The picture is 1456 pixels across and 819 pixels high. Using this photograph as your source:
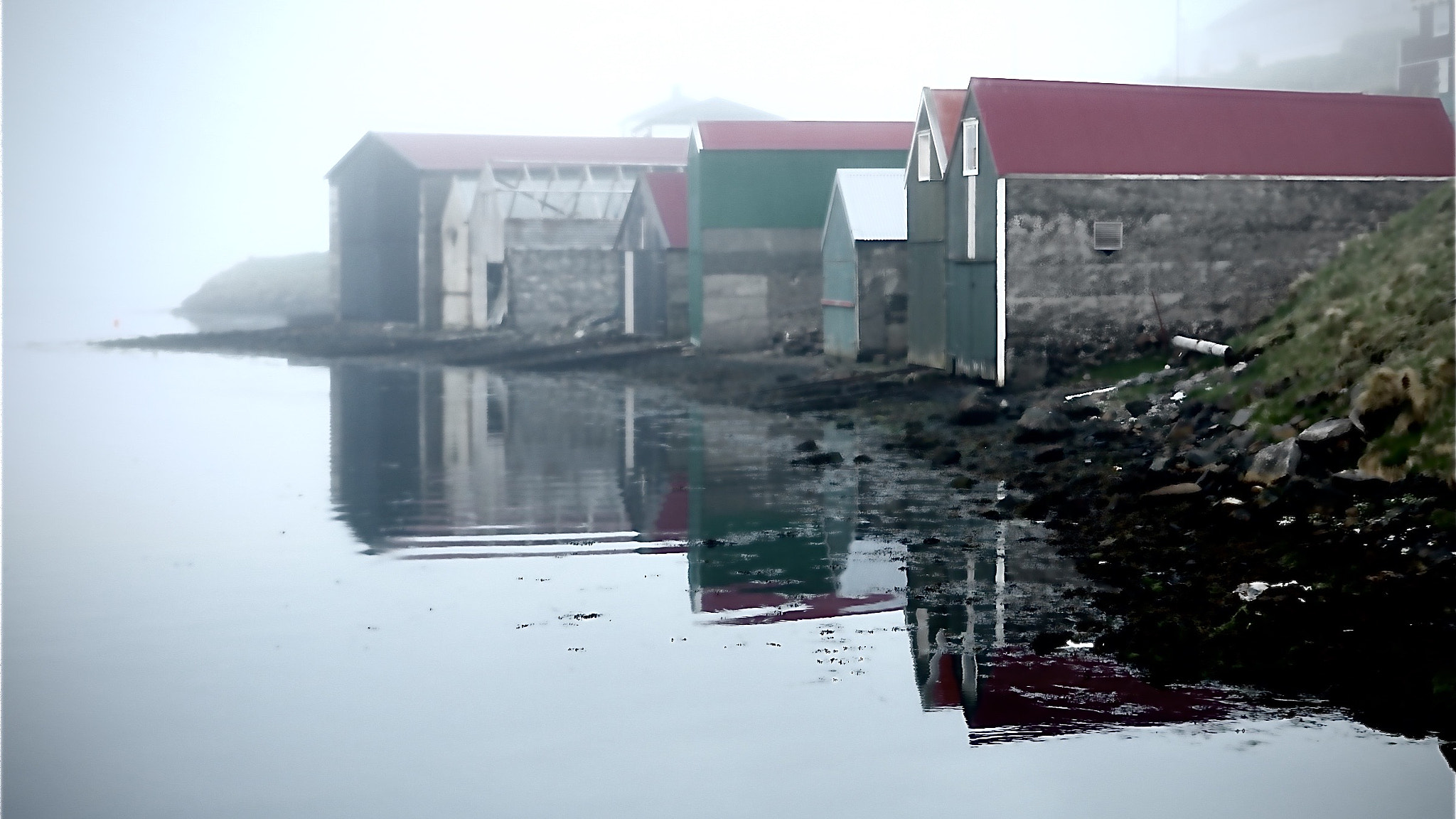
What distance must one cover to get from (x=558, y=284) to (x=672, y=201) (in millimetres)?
6948

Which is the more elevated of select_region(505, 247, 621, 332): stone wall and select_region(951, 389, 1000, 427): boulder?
select_region(505, 247, 621, 332): stone wall

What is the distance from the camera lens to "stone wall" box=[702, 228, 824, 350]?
42750mm

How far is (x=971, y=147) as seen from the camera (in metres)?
29.6

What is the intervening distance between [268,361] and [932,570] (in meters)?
37.8

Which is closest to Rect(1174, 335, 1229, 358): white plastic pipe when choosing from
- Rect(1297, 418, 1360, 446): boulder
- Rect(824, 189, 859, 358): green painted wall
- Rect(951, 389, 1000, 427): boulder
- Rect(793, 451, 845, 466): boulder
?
Rect(951, 389, 1000, 427): boulder

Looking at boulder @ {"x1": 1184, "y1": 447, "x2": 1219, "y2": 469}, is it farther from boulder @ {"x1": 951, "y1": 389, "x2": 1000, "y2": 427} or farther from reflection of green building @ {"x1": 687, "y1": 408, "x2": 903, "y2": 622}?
boulder @ {"x1": 951, "y1": 389, "x2": 1000, "y2": 427}

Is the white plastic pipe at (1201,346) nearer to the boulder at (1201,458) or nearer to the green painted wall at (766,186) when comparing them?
the boulder at (1201,458)

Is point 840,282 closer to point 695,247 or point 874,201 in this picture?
point 874,201

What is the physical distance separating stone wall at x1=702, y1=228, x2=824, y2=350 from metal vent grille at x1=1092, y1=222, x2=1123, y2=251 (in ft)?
48.6

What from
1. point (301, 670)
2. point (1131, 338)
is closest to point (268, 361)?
point (1131, 338)

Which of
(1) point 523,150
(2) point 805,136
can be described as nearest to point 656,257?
(2) point 805,136

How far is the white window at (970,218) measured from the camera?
29.7 metres

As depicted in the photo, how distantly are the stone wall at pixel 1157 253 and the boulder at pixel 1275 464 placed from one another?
1205cm

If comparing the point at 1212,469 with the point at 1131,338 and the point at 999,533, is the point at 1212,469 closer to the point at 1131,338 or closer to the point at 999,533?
the point at 999,533
